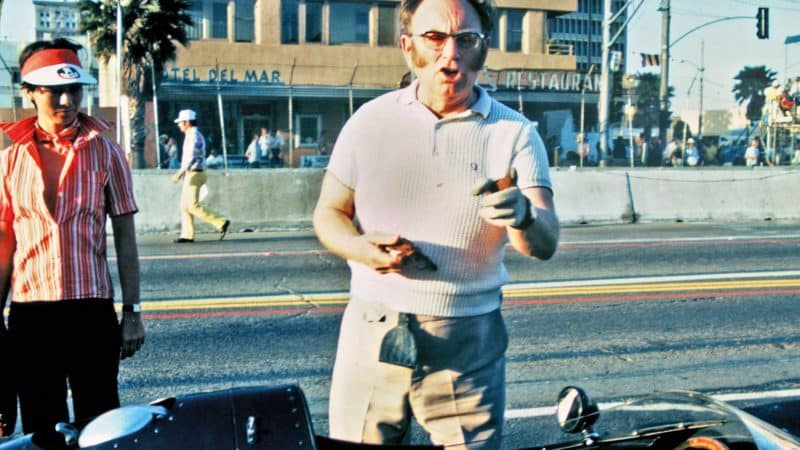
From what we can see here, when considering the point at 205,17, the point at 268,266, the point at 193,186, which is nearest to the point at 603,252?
the point at 268,266

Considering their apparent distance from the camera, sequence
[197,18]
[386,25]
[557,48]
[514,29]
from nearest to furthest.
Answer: [197,18] → [386,25] → [514,29] → [557,48]

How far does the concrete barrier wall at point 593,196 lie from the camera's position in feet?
49.8

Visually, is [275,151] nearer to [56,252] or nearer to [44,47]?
[44,47]

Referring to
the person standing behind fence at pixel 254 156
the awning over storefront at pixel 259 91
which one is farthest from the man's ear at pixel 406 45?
the awning over storefront at pixel 259 91

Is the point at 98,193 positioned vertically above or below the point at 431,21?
below

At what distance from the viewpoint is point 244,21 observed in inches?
1756

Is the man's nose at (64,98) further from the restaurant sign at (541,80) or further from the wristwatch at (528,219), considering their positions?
the restaurant sign at (541,80)

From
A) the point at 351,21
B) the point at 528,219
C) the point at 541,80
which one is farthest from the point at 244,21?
the point at 528,219

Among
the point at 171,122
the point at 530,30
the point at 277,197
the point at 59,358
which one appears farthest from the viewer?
the point at 530,30

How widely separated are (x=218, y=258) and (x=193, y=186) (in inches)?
92.3

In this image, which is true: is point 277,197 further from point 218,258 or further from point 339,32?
point 339,32

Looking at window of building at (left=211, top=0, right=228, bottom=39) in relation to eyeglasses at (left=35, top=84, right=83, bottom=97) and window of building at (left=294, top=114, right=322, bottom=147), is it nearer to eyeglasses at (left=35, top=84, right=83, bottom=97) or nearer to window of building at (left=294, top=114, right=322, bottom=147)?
window of building at (left=294, top=114, right=322, bottom=147)

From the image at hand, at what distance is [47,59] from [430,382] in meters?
1.72

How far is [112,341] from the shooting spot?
3385 mm
